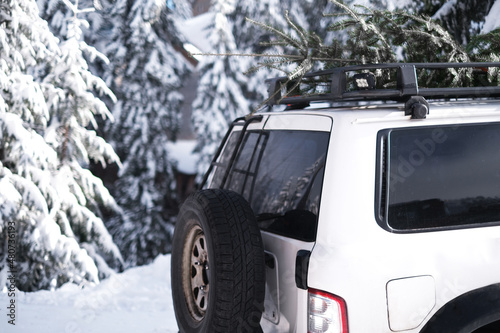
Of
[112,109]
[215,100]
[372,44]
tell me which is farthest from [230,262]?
[215,100]

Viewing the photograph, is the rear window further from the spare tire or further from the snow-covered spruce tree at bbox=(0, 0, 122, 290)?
the snow-covered spruce tree at bbox=(0, 0, 122, 290)

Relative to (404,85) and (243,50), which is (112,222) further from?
(404,85)

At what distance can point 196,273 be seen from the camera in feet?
11.1

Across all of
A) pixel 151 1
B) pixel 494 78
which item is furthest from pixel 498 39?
pixel 151 1

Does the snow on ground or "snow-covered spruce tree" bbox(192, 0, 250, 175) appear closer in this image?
the snow on ground

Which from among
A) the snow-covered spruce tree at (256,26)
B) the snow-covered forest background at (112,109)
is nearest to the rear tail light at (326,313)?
the snow-covered forest background at (112,109)

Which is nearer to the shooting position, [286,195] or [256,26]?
[286,195]

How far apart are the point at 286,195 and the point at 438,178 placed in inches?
31.4

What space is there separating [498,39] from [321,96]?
1.78 m

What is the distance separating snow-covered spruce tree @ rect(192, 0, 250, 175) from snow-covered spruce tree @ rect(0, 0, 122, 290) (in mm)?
11390

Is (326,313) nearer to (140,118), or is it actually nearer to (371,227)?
(371,227)

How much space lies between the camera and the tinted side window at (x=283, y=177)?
9.17 feet

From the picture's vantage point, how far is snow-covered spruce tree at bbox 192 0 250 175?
22625mm

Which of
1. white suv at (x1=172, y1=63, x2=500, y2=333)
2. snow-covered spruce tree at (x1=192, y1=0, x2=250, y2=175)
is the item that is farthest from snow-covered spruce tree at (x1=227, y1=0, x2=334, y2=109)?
white suv at (x1=172, y1=63, x2=500, y2=333)
